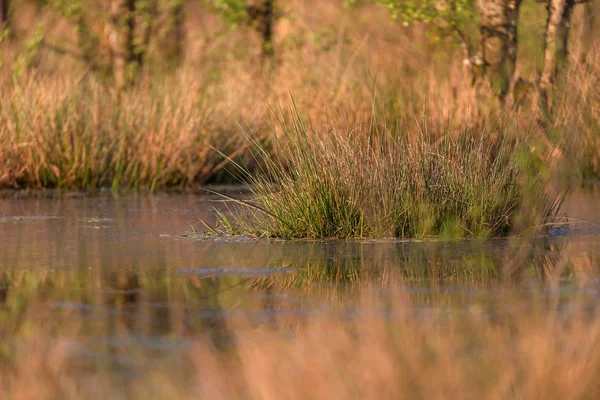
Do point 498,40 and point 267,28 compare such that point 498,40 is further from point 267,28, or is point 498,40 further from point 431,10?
point 267,28

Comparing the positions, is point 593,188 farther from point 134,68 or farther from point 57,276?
point 134,68

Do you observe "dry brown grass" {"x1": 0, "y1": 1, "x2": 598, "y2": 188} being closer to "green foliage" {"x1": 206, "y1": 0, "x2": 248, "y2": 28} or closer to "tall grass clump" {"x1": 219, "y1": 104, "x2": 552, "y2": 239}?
"tall grass clump" {"x1": 219, "y1": 104, "x2": 552, "y2": 239}

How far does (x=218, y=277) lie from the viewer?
24.5 feet

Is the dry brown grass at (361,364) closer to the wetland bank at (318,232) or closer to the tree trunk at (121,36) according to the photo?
the wetland bank at (318,232)

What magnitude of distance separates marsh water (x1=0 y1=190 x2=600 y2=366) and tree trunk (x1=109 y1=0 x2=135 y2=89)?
12.1m

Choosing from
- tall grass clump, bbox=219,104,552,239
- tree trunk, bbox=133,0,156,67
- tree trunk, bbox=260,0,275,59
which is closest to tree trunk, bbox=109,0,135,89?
tree trunk, bbox=133,0,156,67

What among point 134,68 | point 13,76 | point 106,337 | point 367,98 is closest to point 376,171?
point 106,337

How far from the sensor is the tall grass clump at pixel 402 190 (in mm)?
9008

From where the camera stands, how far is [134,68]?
71.0 feet

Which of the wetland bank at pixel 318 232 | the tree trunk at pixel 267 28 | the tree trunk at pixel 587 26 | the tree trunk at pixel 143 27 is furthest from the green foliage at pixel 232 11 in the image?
the tree trunk at pixel 587 26

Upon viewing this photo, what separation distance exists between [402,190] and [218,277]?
79.2 inches

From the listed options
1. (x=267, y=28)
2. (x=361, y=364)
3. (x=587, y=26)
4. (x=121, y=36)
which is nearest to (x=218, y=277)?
(x=361, y=364)

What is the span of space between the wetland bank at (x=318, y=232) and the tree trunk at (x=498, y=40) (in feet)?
0.11

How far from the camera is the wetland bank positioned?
4781mm
